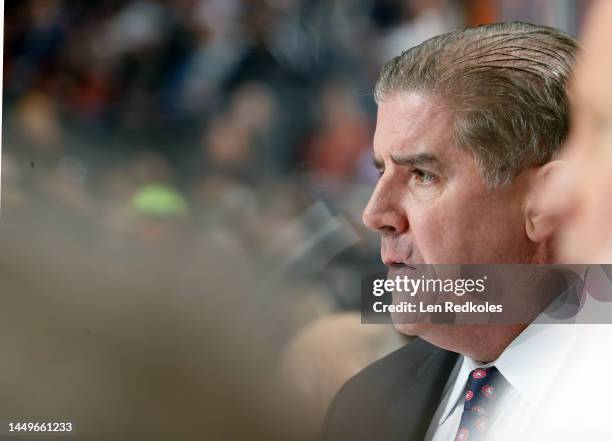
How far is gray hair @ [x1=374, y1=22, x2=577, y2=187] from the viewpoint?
1.41 metres

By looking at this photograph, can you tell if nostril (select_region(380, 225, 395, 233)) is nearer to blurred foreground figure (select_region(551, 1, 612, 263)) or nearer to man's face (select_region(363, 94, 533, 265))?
man's face (select_region(363, 94, 533, 265))

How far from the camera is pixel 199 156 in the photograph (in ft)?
5.11

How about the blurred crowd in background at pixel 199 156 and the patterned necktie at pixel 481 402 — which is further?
the blurred crowd in background at pixel 199 156

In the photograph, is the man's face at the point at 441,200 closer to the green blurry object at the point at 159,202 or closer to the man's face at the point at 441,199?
the man's face at the point at 441,199

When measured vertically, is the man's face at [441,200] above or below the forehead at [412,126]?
below

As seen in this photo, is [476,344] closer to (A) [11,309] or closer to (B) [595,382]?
(B) [595,382]

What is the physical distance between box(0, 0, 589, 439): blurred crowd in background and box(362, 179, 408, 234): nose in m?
0.03

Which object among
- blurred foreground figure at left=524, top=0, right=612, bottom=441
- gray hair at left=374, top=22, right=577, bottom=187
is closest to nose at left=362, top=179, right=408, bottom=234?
gray hair at left=374, top=22, right=577, bottom=187

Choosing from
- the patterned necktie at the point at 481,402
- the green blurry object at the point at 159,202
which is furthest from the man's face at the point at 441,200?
the green blurry object at the point at 159,202

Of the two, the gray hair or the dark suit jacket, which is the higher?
the gray hair

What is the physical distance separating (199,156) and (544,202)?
605 mm

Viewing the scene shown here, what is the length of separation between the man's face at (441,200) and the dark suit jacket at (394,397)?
79 mm

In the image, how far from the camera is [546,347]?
55.8 inches

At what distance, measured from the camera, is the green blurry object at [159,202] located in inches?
61.2
